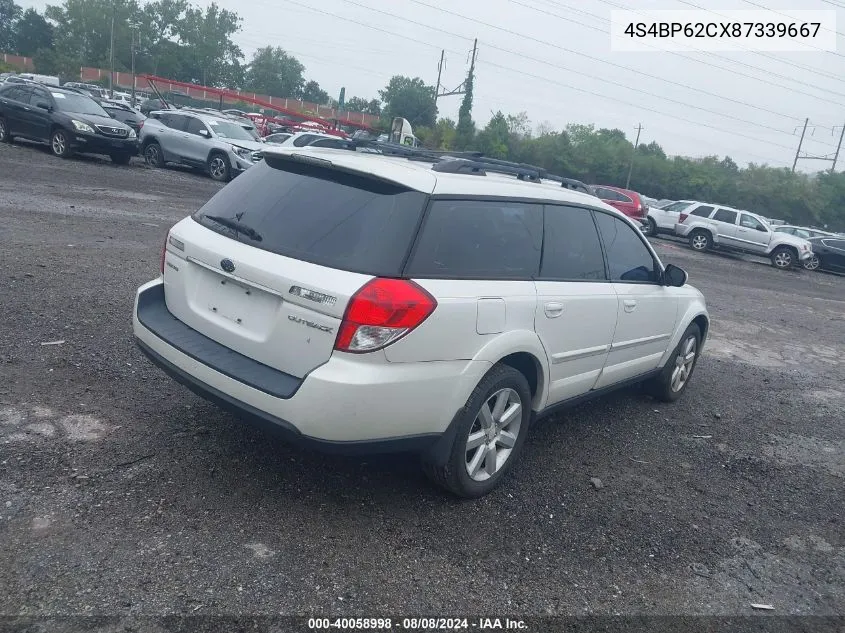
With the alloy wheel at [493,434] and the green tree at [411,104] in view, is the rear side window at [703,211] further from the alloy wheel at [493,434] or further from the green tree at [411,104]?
the green tree at [411,104]

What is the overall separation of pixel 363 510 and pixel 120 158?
58.9 feet

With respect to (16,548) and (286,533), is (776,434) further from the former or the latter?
(16,548)

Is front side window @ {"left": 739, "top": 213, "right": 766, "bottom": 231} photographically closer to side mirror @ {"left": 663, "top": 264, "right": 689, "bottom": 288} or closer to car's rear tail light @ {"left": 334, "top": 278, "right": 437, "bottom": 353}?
side mirror @ {"left": 663, "top": 264, "right": 689, "bottom": 288}

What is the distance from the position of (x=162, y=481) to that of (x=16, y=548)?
785 millimetres

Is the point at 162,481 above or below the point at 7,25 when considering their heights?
below

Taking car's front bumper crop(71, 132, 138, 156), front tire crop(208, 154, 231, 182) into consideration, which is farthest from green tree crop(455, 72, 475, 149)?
car's front bumper crop(71, 132, 138, 156)

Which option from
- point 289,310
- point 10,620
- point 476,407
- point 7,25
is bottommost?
point 10,620

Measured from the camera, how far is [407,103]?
6706 cm

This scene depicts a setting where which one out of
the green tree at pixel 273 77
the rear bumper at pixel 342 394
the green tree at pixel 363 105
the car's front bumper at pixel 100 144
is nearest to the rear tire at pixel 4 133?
the car's front bumper at pixel 100 144

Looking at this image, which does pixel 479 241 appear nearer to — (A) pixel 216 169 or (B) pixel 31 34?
(A) pixel 216 169

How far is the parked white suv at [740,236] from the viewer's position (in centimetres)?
2467

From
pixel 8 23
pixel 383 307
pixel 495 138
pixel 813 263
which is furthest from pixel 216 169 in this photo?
pixel 8 23

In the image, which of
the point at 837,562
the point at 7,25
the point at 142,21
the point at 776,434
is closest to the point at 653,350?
the point at 776,434

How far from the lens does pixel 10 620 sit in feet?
8.52
